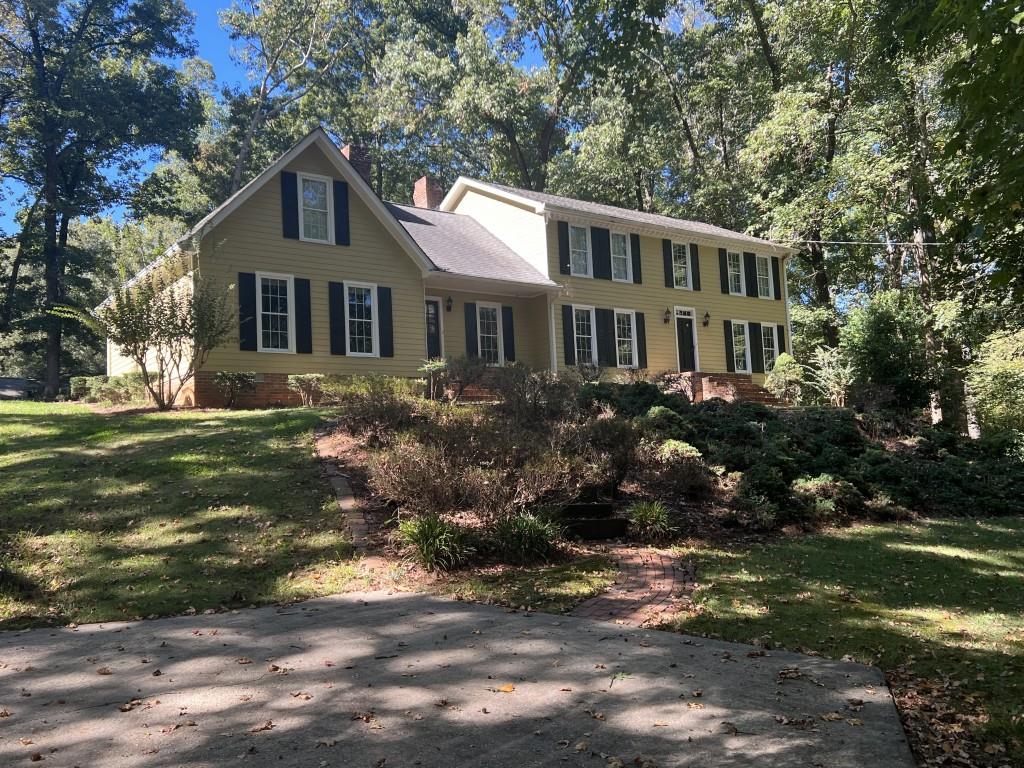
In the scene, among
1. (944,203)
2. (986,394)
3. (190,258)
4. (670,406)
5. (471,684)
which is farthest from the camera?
(986,394)

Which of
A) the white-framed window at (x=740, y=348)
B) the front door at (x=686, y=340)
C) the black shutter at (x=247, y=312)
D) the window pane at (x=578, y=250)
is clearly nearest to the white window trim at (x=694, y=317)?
the front door at (x=686, y=340)

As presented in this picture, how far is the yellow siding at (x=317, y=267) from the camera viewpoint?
15383 millimetres

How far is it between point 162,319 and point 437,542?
9.36 meters

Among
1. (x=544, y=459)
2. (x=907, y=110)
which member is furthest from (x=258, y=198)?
(x=907, y=110)

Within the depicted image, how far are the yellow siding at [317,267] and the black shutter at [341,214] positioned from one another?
15cm

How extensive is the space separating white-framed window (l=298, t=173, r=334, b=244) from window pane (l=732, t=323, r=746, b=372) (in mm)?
13560

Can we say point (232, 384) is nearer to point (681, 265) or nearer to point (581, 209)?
point (581, 209)

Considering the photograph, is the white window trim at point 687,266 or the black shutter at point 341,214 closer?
the black shutter at point 341,214

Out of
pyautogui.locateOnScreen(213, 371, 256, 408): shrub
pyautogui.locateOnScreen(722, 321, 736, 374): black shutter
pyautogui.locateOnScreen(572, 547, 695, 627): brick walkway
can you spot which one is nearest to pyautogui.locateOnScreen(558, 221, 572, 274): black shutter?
pyautogui.locateOnScreen(722, 321, 736, 374): black shutter

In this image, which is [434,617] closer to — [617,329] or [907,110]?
[617,329]

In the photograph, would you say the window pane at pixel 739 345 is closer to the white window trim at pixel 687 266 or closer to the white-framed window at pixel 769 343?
the white-framed window at pixel 769 343

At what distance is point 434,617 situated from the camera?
5336 mm

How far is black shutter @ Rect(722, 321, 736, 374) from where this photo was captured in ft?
77.9

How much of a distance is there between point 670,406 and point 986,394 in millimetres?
9982
